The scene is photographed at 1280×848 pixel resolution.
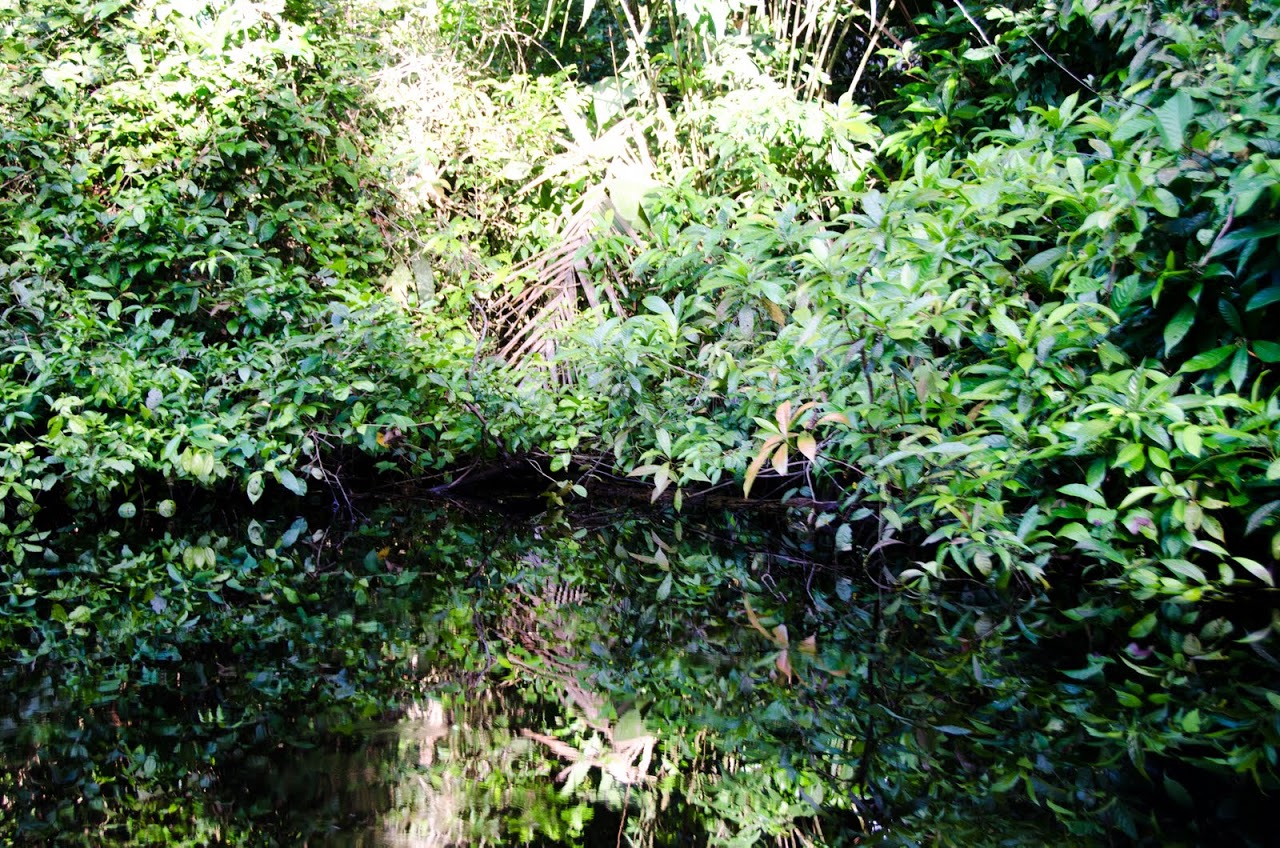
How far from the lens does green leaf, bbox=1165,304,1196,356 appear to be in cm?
269

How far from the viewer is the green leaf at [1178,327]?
8.83ft

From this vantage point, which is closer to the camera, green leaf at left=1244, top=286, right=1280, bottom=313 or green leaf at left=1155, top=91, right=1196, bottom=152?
green leaf at left=1244, top=286, right=1280, bottom=313

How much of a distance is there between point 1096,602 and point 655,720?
141cm

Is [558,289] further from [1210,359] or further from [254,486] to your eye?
[1210,359]

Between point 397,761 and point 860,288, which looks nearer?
point 397,761

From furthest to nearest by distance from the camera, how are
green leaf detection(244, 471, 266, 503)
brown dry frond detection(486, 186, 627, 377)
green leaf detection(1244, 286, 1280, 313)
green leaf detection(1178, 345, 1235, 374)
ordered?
brown dry frond detection(486, 186, 627, 377), green leaf detection(244, 471, 266, 503), green leaf detection(1178, 345, 1235, 374), green leaf detection(1244, 286, 1280, 313)

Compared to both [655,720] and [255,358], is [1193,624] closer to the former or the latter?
[655,720]

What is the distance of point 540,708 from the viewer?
188 centimetres

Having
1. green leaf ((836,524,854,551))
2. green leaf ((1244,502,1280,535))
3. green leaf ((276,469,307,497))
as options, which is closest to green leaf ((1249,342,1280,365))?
green leaf ((1244,502,1280,535))

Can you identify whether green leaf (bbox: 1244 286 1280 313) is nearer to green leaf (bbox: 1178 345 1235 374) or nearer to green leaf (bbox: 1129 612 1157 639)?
green leaf (bbox: 1178 345 1235 374)

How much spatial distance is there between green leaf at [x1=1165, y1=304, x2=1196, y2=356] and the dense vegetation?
1 centimetres

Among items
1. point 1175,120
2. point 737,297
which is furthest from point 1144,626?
point 737,297

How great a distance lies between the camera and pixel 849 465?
302 cm

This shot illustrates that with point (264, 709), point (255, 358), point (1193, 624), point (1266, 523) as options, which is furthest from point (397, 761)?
point (255, 358)
